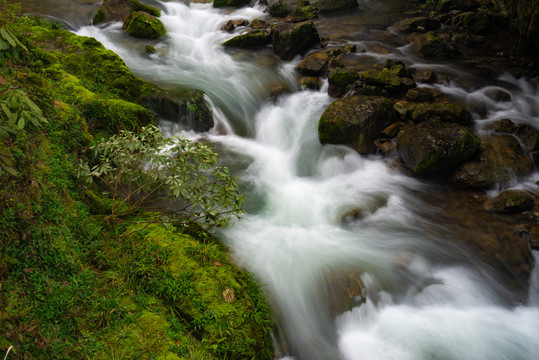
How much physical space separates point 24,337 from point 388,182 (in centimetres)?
675

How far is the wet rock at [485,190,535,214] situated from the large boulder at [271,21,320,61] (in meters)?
8.01

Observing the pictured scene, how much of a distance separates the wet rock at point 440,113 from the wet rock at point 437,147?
68 centimetres

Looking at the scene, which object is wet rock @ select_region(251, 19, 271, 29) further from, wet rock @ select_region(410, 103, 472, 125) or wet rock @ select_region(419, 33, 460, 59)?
wet rock @ select_region(410, 103, 472, 125)

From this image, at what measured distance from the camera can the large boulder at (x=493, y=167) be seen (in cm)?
682

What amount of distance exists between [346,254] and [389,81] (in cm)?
584

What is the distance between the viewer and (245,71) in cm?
1098

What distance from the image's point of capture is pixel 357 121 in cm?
775

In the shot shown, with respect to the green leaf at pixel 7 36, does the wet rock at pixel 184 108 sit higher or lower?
lower

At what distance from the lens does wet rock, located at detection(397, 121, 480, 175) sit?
271 inches

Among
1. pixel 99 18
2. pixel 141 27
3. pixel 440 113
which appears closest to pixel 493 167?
pixel 440 113

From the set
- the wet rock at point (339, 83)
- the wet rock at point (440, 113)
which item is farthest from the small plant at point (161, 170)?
the wet rock at point (339, 83)

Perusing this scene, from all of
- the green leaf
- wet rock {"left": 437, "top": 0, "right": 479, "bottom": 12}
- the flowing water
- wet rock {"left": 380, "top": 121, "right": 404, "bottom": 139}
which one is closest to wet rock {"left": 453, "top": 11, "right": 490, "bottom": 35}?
wet rock {"left": 437, "top": 0, "right": 479, "bottom": 12}

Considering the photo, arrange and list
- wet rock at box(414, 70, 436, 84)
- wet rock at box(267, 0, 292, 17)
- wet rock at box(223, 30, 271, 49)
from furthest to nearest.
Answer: wet rock at box(267, 0, 292, 17)
wet rock at box(223, 30, 271, 49)
wet rock at box(414, 70, 436, 84)

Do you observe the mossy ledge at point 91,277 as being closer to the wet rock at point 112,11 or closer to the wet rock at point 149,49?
the wet rock at point 149,49
